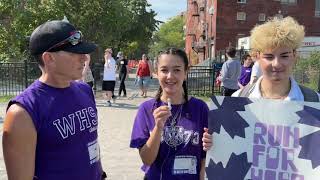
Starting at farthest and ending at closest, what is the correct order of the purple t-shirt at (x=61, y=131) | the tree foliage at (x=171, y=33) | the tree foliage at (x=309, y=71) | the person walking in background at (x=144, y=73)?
the tree foliage at (x=171, y=33) → the tree foliage at (x=309, y=71) → the person walking in background at (x=144, y=73) → the purple t-shirt at (x=61, y=131)

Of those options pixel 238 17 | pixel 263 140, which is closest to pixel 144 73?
pixel 263 140

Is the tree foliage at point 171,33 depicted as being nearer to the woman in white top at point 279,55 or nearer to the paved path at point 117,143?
the paved path at point 117,143

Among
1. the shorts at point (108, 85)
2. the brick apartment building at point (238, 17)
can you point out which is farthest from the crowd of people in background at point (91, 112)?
the brick apartment building at point (238, 17)

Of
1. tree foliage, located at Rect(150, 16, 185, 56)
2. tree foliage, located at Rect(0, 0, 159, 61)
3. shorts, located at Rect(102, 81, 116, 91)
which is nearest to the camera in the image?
shorts, located at Rect(102, 81, 116, 91)

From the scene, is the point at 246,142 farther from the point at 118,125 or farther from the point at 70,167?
the point at 118,125

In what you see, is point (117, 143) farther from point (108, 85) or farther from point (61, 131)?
point (61, 131)

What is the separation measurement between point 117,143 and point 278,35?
21.9 feet

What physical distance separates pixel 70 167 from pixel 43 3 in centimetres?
2438

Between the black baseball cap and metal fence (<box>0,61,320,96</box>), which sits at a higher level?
the black baseball cap

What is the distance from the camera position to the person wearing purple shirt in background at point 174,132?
337 cm

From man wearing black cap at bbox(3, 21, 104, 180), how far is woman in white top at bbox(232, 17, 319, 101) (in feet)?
3.74

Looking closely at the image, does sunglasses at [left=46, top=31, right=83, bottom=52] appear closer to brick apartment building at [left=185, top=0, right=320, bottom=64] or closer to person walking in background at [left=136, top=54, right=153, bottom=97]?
person walking in background at [left=136, top=54, right=153, bottom=97]

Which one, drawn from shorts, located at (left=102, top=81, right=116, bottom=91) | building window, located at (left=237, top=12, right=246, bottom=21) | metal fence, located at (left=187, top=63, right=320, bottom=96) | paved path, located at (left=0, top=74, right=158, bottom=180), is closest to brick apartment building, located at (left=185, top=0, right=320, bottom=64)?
building window, located at (left=237, top=12, right=246, bottom=21)

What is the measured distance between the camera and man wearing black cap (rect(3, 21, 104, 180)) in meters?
2.68
